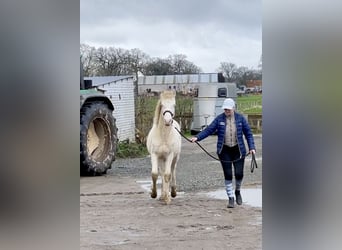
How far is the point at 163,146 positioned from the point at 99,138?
745mm

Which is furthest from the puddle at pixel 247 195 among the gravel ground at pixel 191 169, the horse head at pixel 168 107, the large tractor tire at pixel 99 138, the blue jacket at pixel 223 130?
the large tractor tire at pixel 99 138

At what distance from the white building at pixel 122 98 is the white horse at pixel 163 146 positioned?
0.54m

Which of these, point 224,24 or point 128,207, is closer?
point 224,24

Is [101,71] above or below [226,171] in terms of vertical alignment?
above

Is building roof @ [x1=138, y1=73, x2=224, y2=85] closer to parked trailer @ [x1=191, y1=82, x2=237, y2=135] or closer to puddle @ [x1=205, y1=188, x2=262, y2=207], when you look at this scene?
parked trailer @ [x1=191, y1=82, x2=237, y2=135]

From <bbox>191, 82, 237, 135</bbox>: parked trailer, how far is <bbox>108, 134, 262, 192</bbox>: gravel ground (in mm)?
128

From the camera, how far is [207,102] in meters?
3.25

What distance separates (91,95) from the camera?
10.6 ft

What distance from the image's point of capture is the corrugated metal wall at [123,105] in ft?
11.2

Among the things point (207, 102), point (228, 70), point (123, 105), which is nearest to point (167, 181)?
point (207, 102)
